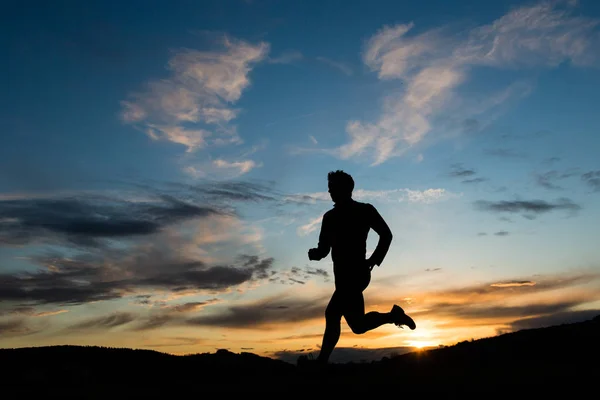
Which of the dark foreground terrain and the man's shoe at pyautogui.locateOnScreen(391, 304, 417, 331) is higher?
the man's shoe at pyautogui.locateOnScreen(391, 304, 417, 331)

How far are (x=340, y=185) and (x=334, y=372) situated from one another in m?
2.97

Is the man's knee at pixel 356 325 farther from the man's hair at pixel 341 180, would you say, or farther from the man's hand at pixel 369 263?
the man's hair at pixel 341 180

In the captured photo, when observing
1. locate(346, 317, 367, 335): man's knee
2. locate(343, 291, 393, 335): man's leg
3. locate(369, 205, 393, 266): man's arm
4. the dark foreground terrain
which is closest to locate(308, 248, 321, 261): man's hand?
locate(343, 291, 393, 335): man's leg

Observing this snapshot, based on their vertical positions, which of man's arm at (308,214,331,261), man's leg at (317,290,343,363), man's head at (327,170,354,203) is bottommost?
man's leg at (317,290,343,363)

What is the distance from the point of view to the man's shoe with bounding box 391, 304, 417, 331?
30.2 ft

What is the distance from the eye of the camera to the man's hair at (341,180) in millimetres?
9102

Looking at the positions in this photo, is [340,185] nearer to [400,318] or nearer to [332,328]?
[332,328]

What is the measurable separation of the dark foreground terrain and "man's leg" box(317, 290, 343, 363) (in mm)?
256

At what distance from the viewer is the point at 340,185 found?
29.8 ft

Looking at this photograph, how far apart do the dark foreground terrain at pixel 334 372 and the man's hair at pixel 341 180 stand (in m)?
2.91

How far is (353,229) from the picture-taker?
904cm

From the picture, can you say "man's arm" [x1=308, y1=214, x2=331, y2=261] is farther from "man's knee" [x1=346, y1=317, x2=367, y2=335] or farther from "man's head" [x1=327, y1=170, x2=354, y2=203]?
"man's knee" [x1=346, y1=317, x2=367, y2=335]

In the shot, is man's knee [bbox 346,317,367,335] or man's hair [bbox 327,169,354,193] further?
man's hair [bbox 327,169,354,193]

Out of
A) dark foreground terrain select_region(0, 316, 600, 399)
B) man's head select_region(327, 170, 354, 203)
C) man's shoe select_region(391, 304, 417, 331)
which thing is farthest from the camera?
man's shoe select_region(391, 304, 417, 331)
